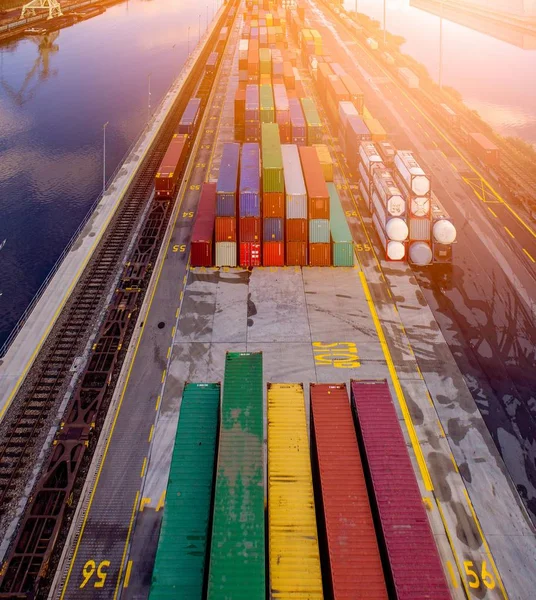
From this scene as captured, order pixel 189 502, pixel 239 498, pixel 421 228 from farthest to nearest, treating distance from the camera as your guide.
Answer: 1. pixel 421 228
2. pixel 189 502
3. pixel 239 498

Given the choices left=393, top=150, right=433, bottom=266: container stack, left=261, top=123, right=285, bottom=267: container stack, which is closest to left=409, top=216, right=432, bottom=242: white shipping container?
left=393, top=150, right=433, bottom=266: container stack

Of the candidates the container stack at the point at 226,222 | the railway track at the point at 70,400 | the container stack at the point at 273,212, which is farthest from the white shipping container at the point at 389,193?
the railway track at the point at 70,400

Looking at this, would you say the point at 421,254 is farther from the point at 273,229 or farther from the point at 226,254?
the point at 226,254

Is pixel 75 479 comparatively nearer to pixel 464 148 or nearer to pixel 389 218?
pixel 389 218

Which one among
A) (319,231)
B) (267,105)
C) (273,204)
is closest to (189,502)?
(273,204)

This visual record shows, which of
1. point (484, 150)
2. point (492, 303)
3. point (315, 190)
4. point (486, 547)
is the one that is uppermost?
point (484, 150)

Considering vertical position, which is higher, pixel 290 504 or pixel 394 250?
pixel 394 250
